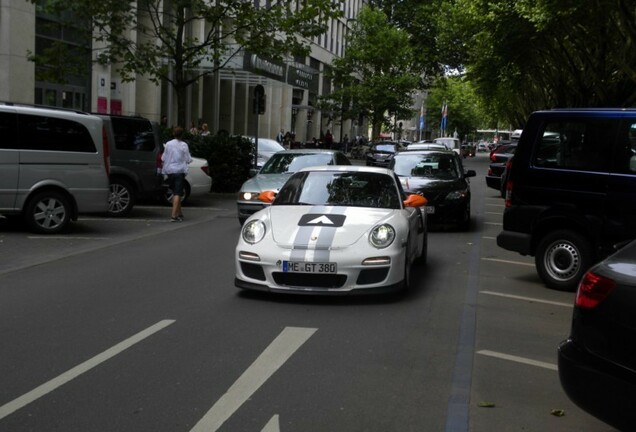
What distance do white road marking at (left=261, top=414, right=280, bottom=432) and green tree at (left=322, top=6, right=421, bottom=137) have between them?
48.1 m

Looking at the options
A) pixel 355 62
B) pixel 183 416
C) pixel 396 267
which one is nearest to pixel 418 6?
pixel 355 62

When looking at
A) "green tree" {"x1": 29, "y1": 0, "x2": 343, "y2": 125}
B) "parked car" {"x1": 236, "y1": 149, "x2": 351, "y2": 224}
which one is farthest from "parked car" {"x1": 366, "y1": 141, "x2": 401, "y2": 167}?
"parked car" {"x1": 236, "y1": 149, "x2": 351, "y2": 224}

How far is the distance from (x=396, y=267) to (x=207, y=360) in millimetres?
2665

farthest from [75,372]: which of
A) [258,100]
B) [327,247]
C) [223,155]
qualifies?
[258,100]

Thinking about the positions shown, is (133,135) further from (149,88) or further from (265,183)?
(149,88)

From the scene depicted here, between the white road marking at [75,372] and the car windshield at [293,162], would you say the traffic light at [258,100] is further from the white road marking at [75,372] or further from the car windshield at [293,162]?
the white road marking at [75,372]

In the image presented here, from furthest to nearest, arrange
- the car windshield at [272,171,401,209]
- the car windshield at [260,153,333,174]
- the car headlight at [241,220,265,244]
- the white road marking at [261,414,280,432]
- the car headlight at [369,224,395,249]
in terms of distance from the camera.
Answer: the car windshield at [260,153,333,174] → the car windshield at [272,171,401,209] → the car headlight at [241,220,265,244] → the car headlight at [369,224,395,249] → the white road marking at [261,414,280,432]

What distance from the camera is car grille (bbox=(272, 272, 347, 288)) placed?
24.3 ft

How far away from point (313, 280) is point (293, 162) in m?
7.73

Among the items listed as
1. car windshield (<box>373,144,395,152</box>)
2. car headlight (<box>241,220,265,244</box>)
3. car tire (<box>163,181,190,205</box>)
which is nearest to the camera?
car headlight (<box>241,220,265,244</box>)

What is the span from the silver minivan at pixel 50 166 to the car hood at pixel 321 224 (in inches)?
203

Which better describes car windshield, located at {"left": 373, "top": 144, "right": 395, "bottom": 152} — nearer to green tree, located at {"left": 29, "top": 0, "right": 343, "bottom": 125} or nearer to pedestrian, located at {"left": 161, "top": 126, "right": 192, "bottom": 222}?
green tree, located at {"left": 29, "top": 0, "right": 343, "bottom": 125}

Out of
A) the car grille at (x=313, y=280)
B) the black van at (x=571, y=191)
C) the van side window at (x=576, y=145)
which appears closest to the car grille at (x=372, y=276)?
the car grille at (x=313, y=280)

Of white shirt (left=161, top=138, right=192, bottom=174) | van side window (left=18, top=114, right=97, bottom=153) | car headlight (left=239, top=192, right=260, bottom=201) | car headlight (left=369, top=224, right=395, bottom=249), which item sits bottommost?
car headlight (left=239, top=192, right=260, bottom=201)
